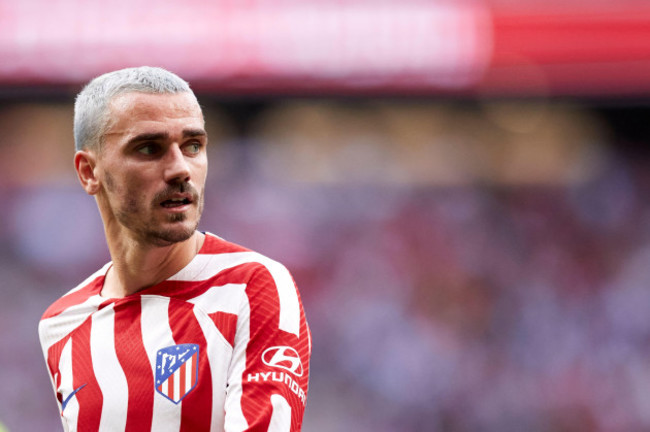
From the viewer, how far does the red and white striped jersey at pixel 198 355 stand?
Answer: 1.65 m

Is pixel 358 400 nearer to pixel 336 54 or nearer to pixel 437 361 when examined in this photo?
pixel 437 361

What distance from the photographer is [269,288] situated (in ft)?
5.82

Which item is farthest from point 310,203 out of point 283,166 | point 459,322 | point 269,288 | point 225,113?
point 269,288

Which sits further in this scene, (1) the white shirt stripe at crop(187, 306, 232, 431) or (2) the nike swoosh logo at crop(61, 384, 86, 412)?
(2) the nike swoosh logo at crop(61, 384, 86, 412)

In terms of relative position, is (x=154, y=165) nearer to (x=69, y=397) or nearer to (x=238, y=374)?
(x=238, y=374)

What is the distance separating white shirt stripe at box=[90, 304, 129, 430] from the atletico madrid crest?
4.1 inches

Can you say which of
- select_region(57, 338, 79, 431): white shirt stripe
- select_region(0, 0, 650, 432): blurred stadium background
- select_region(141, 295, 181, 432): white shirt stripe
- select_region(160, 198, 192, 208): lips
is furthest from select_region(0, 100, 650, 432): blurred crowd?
select_region(160, 198, 192, 208): lips

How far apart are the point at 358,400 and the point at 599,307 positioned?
8.53ft

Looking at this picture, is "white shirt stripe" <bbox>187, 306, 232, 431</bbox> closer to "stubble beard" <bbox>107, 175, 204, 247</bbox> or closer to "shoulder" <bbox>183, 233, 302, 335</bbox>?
"shoulder" <bbox>183, 233, 302, 335</bbox>

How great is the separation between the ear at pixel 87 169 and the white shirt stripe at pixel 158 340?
294mm

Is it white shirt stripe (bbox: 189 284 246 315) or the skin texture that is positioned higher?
the skin texture

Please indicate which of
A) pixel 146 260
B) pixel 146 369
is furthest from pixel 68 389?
pixel 146 260

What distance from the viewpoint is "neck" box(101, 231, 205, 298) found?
1896 millimetres

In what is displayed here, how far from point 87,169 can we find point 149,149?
10.3 inches
